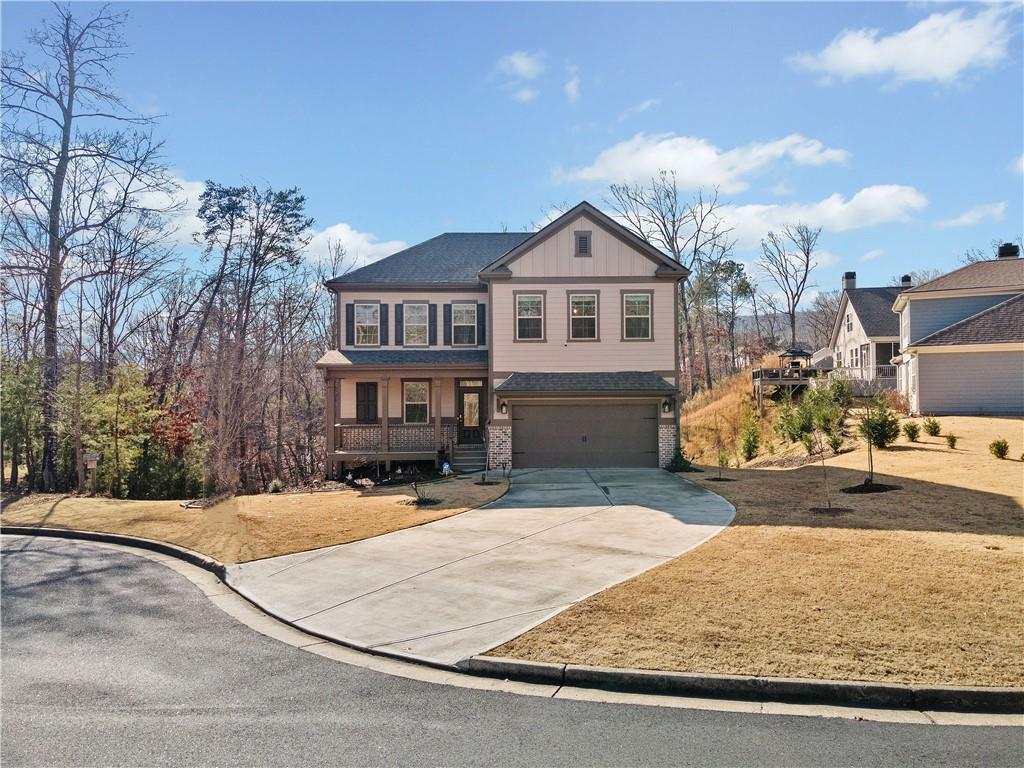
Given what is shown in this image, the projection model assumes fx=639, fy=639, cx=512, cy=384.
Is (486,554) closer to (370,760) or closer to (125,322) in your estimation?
(370,760)

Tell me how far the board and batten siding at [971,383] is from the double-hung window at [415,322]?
19.7 meters

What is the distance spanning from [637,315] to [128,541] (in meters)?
14.9

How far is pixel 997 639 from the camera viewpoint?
5.79 m

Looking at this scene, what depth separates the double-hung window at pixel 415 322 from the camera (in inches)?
879

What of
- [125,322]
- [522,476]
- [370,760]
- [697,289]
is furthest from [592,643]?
[697,289]

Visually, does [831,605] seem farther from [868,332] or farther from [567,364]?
→ [868,332]

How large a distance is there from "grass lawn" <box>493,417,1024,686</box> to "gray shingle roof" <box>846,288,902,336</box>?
96.3ft

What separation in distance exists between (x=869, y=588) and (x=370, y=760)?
570 centimetres

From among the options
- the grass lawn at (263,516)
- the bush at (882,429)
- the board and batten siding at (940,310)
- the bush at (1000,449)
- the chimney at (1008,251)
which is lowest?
the grass lawn at (263,516)

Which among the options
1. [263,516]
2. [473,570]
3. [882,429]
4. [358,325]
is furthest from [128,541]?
[882,429]

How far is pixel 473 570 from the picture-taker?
866cm

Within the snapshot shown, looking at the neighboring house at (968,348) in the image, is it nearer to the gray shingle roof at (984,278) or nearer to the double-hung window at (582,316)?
the gray shingle roof at (984,278)

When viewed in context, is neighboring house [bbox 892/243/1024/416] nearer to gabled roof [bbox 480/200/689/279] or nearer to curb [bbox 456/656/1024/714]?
gabled roof [bbox 480/200/689/279]

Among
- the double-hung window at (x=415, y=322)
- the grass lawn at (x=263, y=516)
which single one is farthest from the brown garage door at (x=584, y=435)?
the double-hung window at (x=415, y=322)
